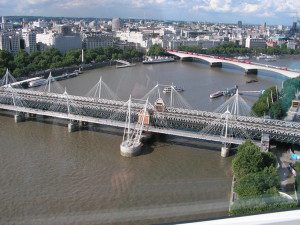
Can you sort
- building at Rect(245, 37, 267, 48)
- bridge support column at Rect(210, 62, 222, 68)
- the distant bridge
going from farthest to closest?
building at Rect(245, 37, 267, 48) < bridge support column at Rect(210, 62, 222, 68) < the distant bridge

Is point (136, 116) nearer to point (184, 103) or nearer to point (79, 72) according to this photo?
point (184, 103)

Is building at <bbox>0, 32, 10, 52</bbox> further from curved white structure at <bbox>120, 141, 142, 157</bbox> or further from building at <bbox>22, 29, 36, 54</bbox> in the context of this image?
curved white structure at <bbox>120, 141, 142, 157</bbox>

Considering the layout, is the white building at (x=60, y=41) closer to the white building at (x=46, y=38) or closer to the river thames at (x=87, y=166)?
the white building at (x=46, y=38)

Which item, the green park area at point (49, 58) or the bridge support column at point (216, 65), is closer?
the green park area at point (49, 58)

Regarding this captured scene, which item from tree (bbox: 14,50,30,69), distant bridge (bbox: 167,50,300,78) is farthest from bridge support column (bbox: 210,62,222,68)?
tree (bbox: 14,50,30,69)

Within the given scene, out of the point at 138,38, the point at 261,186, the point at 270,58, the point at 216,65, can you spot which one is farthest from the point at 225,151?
the point at 138,38

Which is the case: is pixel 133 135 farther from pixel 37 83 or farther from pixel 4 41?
pixel 4 41

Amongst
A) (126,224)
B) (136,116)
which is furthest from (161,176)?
(126,224)

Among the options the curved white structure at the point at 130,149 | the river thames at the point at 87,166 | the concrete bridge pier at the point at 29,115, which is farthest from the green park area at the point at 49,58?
the curved white structure at the point at 130,149
